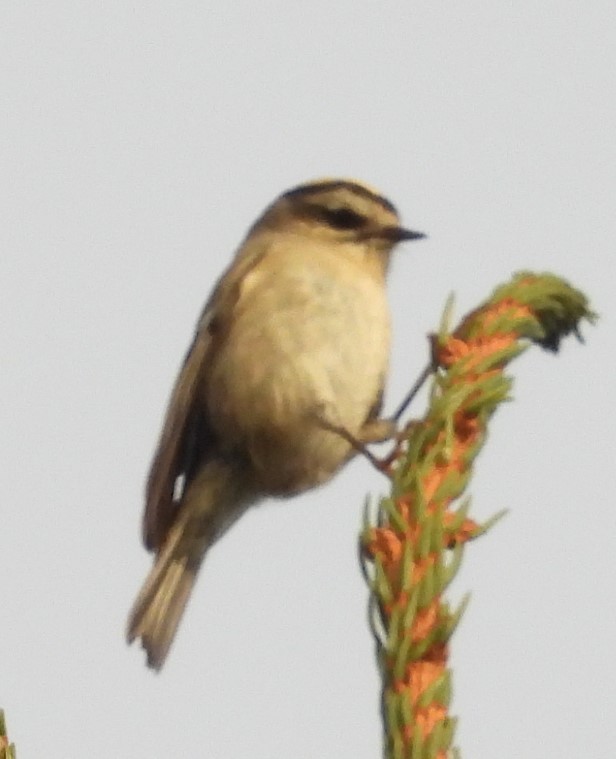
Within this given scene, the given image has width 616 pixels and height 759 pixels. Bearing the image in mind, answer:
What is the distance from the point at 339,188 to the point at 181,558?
52.9 inches

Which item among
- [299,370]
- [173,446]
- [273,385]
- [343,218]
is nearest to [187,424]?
[173,446]

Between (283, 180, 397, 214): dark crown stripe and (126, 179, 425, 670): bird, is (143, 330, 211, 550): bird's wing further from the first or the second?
(283, 180, 397, 214): dark crown stripe

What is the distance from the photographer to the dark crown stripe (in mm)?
4648

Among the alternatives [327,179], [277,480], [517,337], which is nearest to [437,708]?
[517,337]

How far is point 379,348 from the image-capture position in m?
4.13

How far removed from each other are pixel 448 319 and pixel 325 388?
1445 millimetres

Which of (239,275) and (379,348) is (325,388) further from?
(239,275)

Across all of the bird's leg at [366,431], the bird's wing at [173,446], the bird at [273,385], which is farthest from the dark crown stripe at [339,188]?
the bird's leg at [366,431]

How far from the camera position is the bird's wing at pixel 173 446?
14.4ft

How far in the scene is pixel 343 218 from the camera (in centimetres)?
467

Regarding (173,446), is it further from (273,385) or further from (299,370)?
(299,370)

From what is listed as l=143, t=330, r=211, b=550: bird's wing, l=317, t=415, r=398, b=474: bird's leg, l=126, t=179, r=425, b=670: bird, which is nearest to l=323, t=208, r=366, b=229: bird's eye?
l=126, t=179, r=425, b=670: bird

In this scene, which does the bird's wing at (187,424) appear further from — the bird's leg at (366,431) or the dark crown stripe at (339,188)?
the bird's leg at (366,431)

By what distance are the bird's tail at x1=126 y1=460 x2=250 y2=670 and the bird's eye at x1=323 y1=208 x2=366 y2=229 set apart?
36.2 inches
